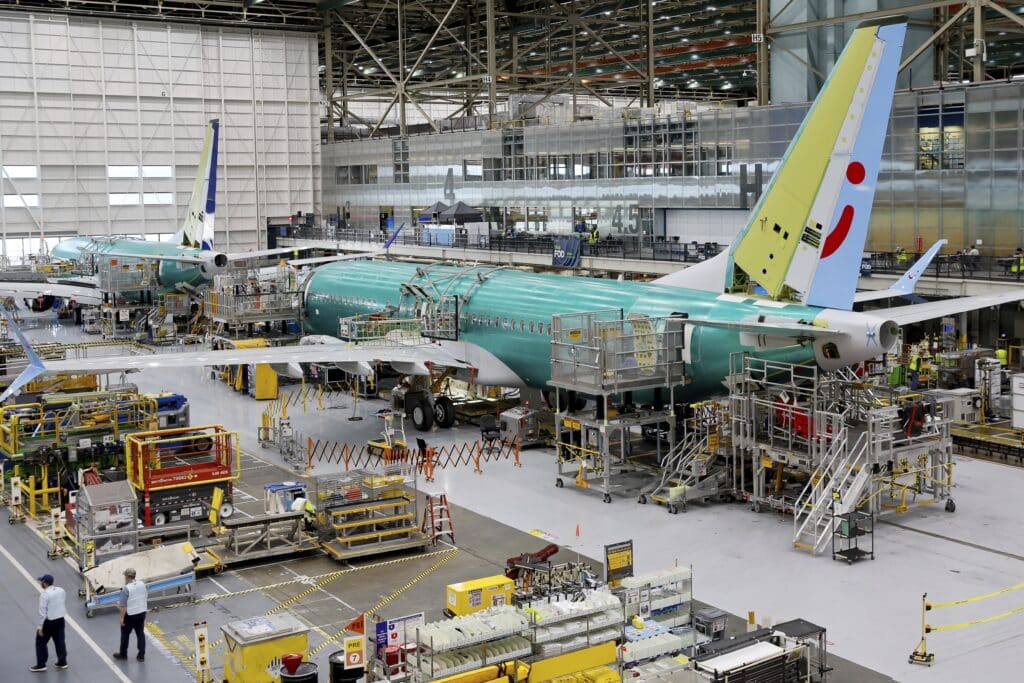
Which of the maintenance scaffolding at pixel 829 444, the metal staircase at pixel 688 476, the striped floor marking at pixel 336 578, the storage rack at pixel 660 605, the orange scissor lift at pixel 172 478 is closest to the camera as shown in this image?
the storage rack at pixel 660 605

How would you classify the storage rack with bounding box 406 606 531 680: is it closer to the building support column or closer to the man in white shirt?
the man in white shirt

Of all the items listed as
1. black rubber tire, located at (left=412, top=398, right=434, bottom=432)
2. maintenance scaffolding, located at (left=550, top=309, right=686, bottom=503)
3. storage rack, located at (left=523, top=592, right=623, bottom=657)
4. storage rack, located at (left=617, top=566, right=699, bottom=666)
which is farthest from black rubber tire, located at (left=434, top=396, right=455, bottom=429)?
storage rack, located at (left=523, top=592, right=623, bottom=657)

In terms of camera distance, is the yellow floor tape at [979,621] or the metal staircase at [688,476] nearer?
the yellow floor tape at [979,621]

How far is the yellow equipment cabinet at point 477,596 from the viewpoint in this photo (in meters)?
19.1

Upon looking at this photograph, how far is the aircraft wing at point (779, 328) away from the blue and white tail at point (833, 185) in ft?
3.72

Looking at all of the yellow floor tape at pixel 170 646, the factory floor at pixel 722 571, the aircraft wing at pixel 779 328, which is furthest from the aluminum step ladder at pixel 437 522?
the aircraft wing at pixel 779 328

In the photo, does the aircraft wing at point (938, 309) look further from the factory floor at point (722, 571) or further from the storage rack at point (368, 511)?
the storage rack at point (368, 511)

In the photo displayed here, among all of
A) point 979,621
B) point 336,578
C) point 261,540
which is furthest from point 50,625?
point 979,621

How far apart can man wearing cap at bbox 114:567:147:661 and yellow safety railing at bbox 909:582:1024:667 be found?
12842 mm

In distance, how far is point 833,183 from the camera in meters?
25.1

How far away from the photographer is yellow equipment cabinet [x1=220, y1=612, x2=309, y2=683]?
55.9 ft

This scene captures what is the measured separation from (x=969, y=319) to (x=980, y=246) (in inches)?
154

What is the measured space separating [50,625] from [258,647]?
3898 mm

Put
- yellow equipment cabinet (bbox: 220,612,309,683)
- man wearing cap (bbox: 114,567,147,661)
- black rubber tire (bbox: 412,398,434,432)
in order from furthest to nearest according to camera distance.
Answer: black rubber tire (bbox: 412,398,434,432), man wearing cap (bbox: 114,567,147,661), yellow equipment cabinet (bbox: 220,612,309,683)
